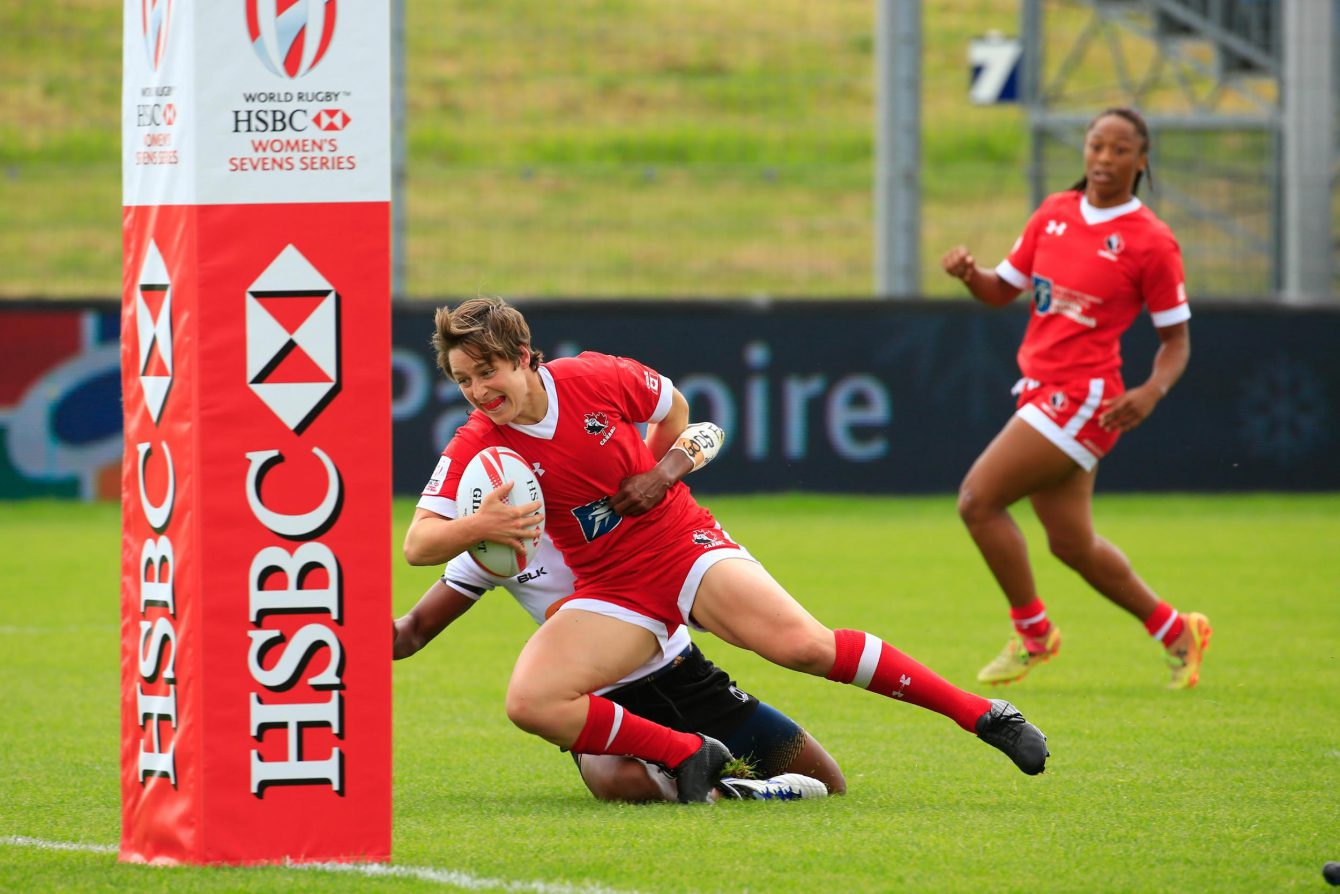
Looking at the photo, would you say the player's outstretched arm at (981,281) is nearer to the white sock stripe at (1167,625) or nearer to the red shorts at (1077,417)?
the red shorts at (1077,417)

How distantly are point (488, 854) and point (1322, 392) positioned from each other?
36.8 ft

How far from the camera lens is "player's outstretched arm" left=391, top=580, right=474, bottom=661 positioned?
5.79 metres

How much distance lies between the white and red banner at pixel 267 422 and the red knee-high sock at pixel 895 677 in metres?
1.42

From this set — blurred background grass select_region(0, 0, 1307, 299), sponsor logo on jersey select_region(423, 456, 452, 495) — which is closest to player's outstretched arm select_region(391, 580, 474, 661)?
sponsor logo on jersey select_region(423, 456, 452, 495)

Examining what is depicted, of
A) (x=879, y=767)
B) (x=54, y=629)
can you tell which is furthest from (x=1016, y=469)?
(x=54, y=629)

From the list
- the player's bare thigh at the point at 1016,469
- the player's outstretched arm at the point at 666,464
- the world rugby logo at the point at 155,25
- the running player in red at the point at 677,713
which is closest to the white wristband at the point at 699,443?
the player's outstretched arm at the point at 666,464

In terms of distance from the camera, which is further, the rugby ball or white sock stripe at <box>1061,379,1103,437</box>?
white sock stripe at <box>1061,379,1103,437</box>

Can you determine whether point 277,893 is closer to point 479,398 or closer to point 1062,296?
point 479,398

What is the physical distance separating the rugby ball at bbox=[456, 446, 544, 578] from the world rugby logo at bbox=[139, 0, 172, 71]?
4.51 feet

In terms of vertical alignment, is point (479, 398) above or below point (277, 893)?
above

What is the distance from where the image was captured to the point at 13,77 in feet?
52.1

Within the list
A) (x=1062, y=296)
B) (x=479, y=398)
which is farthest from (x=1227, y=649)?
(x=479, y=398)

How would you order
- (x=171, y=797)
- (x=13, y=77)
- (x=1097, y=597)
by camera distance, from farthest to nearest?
(x=13, y=77) → (x=1097, y=597) → (x=171, y=797)

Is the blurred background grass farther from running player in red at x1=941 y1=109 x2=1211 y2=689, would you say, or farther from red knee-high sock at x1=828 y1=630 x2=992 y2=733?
red knee-high sock at x1=828 y1=630 x2=992 y2=733
